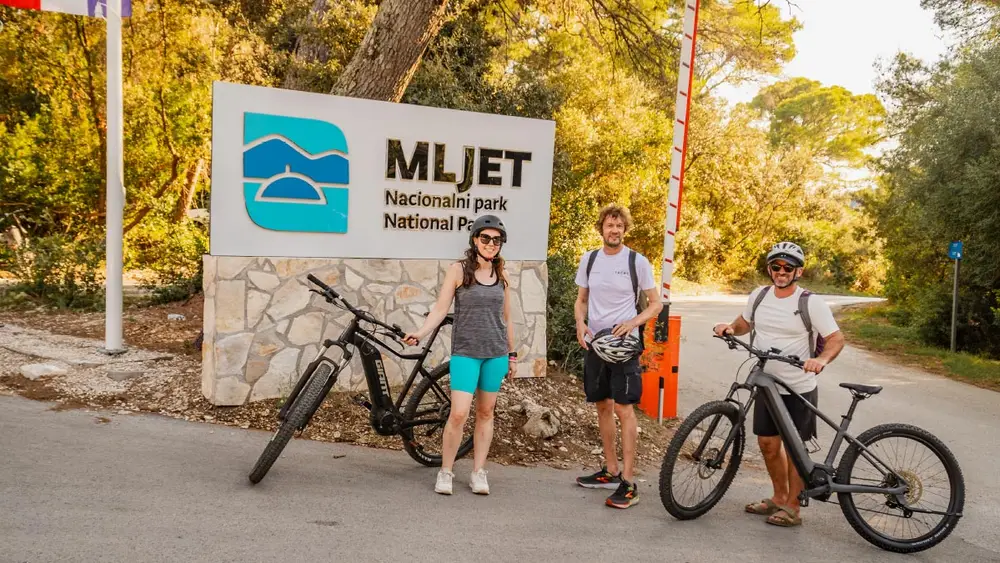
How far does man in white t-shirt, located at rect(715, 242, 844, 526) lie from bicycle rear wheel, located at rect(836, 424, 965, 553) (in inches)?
12.4

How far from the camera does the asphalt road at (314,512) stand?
3756 mm

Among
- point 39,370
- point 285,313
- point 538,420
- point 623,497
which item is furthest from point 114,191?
point 623,497

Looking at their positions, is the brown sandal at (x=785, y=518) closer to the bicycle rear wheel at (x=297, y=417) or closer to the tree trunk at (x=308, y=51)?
the bicycle rear wheel at (x=297, y=417)

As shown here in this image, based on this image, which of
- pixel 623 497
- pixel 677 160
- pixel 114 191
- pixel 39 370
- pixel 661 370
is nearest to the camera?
pixel 623 497

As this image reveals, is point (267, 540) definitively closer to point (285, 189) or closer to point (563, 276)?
point (285, 189)

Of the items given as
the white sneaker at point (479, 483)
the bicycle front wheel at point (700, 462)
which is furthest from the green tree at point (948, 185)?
the white sneaker at point (479, 483)

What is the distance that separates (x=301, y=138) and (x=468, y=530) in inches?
141

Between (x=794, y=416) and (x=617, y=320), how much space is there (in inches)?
46.6

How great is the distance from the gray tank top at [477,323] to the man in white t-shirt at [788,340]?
1349mm

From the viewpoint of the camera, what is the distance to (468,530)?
4.22m

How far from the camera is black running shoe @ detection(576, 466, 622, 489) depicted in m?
5.19

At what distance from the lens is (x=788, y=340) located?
452cm

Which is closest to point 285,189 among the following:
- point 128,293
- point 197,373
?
point 197,373

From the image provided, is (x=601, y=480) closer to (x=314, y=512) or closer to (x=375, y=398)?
(x=375, y=398)
